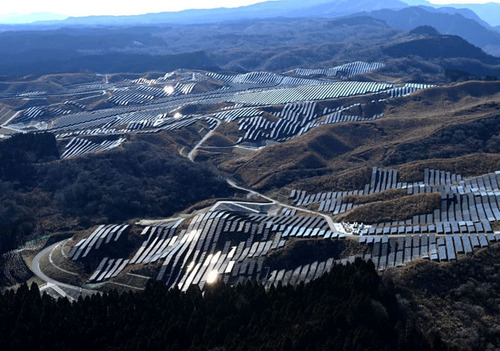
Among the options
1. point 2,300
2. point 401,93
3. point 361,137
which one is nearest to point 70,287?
point 2,300

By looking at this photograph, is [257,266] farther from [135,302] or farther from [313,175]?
[313,175]

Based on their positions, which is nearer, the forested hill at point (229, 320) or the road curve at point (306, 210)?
the forested hill at point (229, 320)

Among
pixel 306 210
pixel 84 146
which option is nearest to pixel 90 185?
pixel 84 146

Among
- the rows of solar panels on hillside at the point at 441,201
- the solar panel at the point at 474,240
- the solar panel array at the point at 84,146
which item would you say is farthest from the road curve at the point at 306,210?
the solar panel array at the point at 84,146

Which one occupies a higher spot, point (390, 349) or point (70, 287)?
point (390, 349)

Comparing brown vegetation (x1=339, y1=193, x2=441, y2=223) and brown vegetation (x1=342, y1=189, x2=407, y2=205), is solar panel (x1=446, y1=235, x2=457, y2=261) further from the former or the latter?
brown vegetation (x1=342, y1=189, x2=407, y2=205)

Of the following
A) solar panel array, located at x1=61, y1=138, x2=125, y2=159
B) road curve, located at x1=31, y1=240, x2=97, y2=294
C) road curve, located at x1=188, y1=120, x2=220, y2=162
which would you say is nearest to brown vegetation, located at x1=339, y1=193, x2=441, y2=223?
road curve, located at x1=31, y1=240, x2=97, y2=294

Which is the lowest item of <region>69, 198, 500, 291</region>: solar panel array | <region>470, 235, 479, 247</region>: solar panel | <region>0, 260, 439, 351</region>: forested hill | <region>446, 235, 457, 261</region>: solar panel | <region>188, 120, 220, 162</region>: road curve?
<region>188, 120, 220, 162</region>: road curve

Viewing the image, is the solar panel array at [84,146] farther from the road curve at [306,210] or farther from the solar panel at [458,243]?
the solar panel at [458,243]

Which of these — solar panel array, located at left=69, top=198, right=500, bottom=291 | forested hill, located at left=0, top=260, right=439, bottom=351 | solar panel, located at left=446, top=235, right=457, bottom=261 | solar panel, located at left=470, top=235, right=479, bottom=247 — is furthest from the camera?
solar panel array, located at left=69, top=198, right=500, bottom=291
